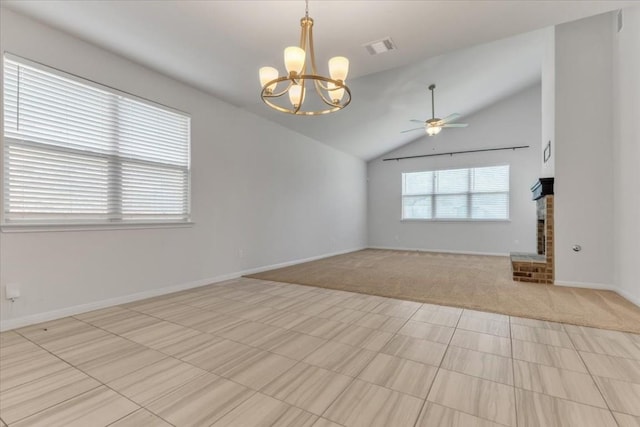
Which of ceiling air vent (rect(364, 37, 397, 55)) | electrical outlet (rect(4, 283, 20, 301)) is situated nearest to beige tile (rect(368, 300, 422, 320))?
ceiling air vent (rect(364, 37, 397, 55))

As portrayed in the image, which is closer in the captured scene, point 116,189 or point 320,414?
point 320,414

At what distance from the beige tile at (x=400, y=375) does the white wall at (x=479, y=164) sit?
6.38m

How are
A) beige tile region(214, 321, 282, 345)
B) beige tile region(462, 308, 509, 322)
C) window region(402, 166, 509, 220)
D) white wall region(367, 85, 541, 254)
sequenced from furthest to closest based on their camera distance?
window region(402, 166, 509, 220) < white wall region(367, 85, 541, 254) < beige tile region(462, 308, 509, 322) < beige tile region(214, 321, 282, 345)

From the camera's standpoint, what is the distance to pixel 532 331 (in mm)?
2432

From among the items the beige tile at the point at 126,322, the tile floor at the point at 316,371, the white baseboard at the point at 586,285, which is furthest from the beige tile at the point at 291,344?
the white baseboard at the point at 586,285

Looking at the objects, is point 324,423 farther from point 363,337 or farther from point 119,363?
point 119,363

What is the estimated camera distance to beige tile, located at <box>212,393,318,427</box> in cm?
134

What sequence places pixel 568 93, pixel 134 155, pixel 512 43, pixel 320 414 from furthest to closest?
pixel 512 43, pixel 568 93, pixel 134 155, pixel 320 414

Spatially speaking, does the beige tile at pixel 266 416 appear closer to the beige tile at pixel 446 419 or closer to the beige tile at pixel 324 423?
the beige tile at pixel 324 423

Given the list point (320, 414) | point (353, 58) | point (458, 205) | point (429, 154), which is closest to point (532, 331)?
point (320, 414)

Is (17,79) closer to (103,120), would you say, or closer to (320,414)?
(103,120)

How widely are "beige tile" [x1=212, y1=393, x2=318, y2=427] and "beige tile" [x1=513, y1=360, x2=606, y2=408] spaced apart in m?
1.23

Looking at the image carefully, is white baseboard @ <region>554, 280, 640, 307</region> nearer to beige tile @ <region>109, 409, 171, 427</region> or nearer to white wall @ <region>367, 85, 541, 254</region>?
white wall @ <region>367, 85, 541, 254</region>

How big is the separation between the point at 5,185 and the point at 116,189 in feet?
2.75
